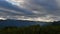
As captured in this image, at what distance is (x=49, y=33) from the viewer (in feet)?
54.1

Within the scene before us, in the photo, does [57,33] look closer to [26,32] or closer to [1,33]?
[26,32]

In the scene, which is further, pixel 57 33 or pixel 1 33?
pixel 1 33

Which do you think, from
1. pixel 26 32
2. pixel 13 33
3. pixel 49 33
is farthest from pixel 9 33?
pixel 49 33

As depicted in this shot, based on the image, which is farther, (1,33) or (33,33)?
(1,33)

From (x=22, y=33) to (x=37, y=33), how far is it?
137 centimetres

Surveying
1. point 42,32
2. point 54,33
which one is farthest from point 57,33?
point 42,32

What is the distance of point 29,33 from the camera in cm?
1650

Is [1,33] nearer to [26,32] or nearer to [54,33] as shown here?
[26,32]

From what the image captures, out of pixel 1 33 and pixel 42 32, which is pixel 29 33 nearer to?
pixel 42 32

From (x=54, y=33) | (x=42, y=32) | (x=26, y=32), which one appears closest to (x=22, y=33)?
(x=26, y=32)

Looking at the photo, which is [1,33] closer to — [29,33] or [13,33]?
[13,33]

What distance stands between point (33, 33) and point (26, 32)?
0.73m

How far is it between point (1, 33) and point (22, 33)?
240cm

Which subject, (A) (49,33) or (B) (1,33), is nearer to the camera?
(A) (49,33)
